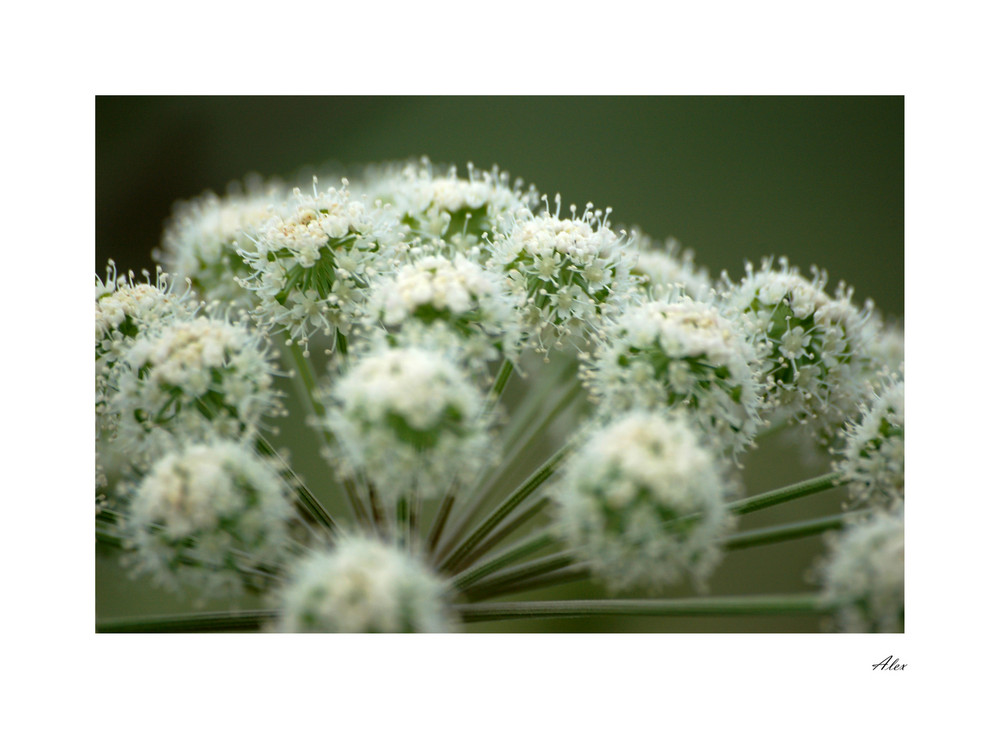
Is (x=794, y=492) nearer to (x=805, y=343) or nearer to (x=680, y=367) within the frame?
(x=805, y=343)

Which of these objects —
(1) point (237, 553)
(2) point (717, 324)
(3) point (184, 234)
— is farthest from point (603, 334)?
(3) point (184, 234)

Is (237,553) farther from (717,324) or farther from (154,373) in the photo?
(717,324)

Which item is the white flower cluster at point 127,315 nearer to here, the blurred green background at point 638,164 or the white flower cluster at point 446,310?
the blurred green background at point 638,164

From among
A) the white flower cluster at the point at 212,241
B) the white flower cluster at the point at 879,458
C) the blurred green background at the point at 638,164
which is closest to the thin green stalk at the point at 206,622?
the blurred green background at the point at 638,164

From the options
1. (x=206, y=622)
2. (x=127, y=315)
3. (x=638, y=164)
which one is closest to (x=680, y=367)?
(x=638, y=164)

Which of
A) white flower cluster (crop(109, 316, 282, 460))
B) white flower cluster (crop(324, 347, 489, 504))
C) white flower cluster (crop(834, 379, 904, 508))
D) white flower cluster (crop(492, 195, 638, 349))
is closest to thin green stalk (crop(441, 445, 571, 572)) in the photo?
white flower cluster (crop(324, 347, 489, 504))
